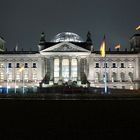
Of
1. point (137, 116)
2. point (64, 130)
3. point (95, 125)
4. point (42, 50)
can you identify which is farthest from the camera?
point (42, 50)

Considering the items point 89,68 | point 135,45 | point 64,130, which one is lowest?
point 64,130

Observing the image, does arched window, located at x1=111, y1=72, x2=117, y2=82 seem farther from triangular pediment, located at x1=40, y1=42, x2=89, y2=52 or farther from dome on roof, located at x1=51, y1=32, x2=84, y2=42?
dome on roof, located at x1=51, y1=32, x2=84, y2=42

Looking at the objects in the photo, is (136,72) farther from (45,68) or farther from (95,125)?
(95,125)

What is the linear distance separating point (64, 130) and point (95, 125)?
273 cm

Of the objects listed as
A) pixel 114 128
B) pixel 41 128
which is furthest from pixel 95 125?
pixel 41 128

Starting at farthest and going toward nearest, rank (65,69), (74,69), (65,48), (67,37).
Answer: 1. (67,37)
2. (74,69)
3. (65,69)
4. (65,48)

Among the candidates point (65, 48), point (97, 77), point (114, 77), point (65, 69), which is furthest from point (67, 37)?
point (114, 77)

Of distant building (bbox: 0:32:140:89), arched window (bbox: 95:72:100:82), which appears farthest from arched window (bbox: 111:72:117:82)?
arched window (bbox: 95:72:100:82)

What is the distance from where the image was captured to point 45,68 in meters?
118

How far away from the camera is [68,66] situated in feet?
389

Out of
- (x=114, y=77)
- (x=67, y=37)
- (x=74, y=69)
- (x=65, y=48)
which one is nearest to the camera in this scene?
(x=65, y=48)

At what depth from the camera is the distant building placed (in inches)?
4631

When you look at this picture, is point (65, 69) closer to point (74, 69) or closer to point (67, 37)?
point (74, 69)

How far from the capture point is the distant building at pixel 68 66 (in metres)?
118
